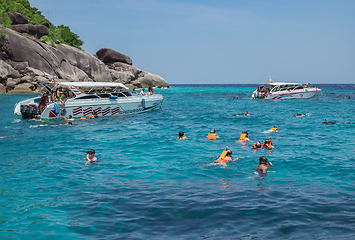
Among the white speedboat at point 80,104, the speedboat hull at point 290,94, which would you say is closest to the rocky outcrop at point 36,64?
the white speedboat at point 80,104

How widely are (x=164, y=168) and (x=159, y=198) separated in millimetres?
3074

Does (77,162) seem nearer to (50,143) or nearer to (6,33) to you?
(50,143)

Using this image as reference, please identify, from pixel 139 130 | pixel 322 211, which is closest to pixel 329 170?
pixel 322 211

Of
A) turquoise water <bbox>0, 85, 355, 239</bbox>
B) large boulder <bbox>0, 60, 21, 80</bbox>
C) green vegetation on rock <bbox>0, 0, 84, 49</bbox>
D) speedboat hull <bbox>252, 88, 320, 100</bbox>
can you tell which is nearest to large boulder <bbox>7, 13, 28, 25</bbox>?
green vegetation on rock <bbox>0, 0, 84, 49</bbox>

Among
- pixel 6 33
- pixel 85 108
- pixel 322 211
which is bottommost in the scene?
pixel 322 211

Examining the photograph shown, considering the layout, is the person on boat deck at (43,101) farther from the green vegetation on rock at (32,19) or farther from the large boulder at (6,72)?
the green vegetation on rock at (32,19)

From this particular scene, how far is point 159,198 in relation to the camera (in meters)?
7.85

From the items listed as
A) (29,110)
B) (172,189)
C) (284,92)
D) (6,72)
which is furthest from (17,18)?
(172,189)

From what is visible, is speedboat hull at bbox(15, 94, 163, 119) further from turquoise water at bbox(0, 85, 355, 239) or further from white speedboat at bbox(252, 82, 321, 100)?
white speedboat at bbox(252, 82, 321, 100)

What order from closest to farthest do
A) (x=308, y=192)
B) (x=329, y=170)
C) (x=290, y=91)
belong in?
(x=308, y=192)
(x=329, y=170)
(x=290, y=91)

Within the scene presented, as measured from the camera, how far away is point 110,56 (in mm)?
92000

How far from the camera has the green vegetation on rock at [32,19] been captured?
58.2 meters

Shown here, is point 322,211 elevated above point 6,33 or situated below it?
below

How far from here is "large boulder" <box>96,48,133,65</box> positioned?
92.1 m
